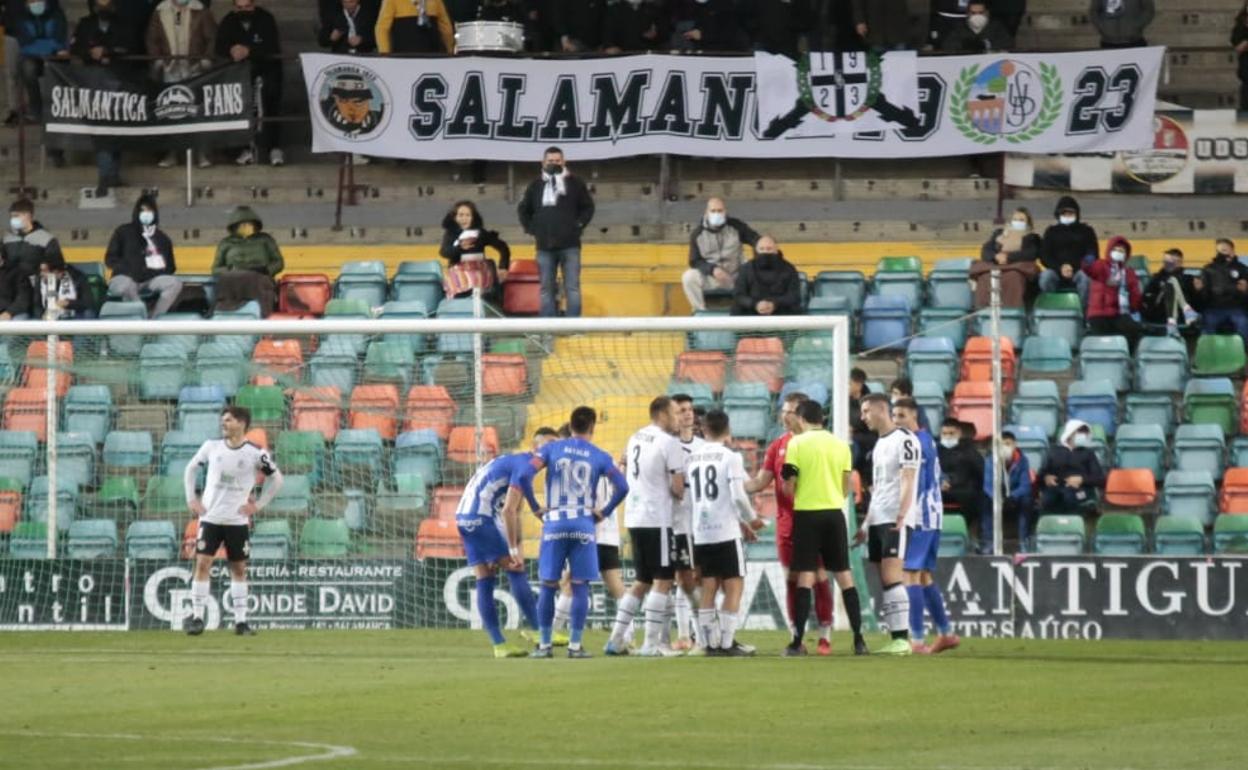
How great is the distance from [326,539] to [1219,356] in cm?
796

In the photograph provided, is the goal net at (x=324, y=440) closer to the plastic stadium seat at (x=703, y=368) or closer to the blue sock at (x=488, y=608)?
the plastic stadium seat at (x=703, y=368)

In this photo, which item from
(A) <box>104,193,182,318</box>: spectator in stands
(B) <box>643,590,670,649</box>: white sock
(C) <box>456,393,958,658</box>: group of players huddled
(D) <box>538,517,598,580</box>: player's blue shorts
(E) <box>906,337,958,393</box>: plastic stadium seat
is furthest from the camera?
(A) <box>104,193,182,318</box>: spectator in stands

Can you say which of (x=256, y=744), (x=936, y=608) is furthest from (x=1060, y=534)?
(x=256, y=744)

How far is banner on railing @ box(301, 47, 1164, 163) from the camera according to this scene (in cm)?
2408

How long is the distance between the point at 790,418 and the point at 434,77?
854 centimetres

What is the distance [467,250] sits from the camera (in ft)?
75.5

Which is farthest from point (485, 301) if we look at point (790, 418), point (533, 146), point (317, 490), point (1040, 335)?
point (790, 418)

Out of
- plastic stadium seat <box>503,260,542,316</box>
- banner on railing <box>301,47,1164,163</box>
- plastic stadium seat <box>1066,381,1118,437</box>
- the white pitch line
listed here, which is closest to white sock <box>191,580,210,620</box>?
plastic stadium seat <box>503,260,542,316</box>

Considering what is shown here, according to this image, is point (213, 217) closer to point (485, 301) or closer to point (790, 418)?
point (485, 301)

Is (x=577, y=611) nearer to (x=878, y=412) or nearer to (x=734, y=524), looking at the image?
(x=734, y=524)

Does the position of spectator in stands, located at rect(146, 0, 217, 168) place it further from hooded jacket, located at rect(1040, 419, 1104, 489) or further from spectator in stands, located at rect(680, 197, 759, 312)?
hooded jacket, located at rect(1040, 419, 1104, 489)

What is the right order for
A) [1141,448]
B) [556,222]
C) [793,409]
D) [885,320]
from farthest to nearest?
[885,320], [556,222], [1141,448], [793,409]

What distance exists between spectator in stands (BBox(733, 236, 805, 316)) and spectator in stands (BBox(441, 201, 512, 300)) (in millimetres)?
2311

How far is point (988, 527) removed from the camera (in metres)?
20.5
